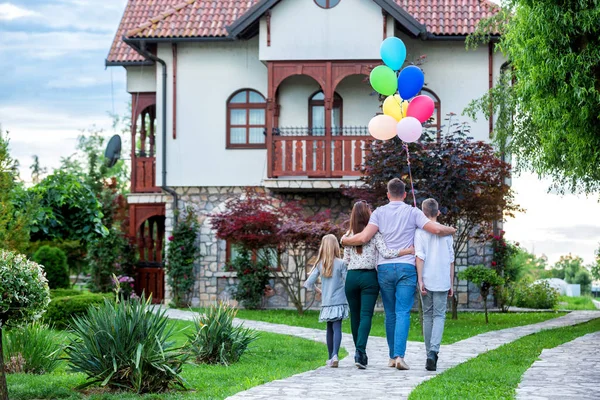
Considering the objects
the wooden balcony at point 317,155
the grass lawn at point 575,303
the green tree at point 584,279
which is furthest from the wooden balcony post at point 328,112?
the green tree at point 584,279

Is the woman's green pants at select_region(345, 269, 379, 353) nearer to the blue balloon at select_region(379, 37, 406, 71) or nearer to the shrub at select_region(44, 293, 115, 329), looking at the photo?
the blue balloon at select_region(379, 37, 406, 71)

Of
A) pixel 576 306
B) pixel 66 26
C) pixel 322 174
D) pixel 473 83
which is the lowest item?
pixel 576 306

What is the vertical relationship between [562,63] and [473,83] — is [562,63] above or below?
below

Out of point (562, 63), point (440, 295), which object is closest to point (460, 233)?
point (562, 63)

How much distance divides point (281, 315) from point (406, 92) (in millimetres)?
9075

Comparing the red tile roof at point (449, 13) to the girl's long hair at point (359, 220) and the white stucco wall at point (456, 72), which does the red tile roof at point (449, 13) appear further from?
the girl's long hair at point (359, 220)

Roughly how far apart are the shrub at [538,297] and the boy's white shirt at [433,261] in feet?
48.2

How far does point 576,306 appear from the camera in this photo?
2580 cm

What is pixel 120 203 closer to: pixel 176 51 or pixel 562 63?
pixel 176 51

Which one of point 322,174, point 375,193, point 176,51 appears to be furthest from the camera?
point 176,51

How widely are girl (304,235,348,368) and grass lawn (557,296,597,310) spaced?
15916mm

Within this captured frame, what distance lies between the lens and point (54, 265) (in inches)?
821

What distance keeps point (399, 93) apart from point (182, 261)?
12155 mm

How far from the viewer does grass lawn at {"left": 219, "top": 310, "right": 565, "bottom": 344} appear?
15.7 meters
